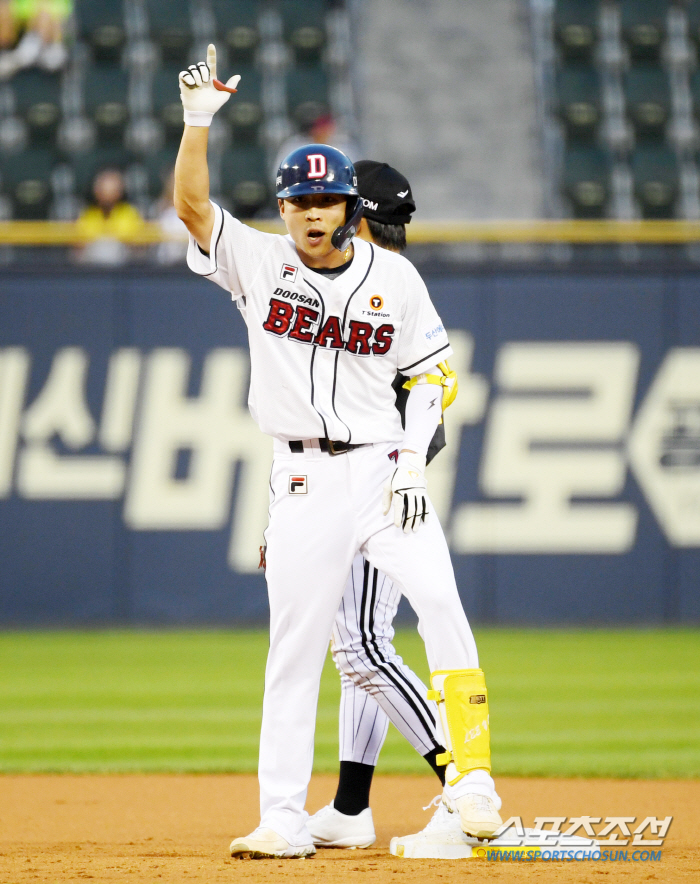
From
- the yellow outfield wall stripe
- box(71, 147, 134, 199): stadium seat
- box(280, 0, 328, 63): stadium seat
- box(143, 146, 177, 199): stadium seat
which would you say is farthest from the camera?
box(280, 0, 328, 63): stadium seat

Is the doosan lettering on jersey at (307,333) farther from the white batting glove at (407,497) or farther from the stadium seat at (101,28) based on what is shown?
the stadium seat at (101,28)

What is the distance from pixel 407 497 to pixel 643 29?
39.7 feet

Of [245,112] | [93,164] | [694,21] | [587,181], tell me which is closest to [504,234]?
[587,181]

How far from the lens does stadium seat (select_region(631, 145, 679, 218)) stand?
13.4 m

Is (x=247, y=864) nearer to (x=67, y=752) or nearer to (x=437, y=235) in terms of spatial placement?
(x=67, y=752)

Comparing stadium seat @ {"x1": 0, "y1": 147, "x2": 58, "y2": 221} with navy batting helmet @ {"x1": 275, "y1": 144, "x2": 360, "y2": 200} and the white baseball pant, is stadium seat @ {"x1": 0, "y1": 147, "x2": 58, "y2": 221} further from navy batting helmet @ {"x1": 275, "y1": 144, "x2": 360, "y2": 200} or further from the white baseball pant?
the white baseball pant

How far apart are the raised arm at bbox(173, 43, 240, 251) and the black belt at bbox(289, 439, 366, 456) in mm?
610

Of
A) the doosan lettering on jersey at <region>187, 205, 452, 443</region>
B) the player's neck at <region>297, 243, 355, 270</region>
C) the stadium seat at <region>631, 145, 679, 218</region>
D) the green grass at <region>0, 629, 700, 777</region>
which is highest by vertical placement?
the stadium seat at <region>631, 145, 679, 218</region>

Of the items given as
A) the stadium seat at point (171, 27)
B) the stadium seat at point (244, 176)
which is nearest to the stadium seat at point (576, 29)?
the stadium seat at point (244, 176)

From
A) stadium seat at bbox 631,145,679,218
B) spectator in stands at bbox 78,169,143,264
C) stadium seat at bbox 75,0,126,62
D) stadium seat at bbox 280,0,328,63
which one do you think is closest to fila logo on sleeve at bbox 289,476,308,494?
spectator in stands at bbox 78,169,143,264

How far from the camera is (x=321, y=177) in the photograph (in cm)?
391

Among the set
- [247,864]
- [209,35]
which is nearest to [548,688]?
[247,864]

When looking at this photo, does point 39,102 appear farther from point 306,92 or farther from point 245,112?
point 306,92

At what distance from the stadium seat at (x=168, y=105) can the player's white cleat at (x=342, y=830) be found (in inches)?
411
